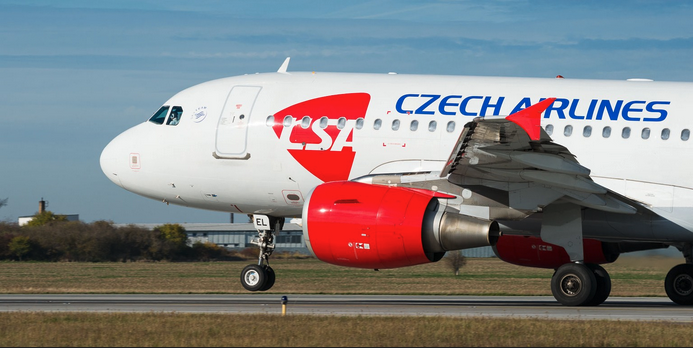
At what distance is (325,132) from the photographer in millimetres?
19234

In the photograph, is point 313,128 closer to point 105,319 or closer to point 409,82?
point 409,82

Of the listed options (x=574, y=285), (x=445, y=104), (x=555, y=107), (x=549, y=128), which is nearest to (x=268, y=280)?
(x=445, y=104)

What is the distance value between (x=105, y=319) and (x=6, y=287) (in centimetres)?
1523

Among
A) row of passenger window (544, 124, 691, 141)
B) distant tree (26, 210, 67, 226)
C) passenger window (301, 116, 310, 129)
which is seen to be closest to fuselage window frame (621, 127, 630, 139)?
row of passenger window (544, 124, 691, 141)

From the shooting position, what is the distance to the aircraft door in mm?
19984

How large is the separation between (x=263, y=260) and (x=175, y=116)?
4001 mm

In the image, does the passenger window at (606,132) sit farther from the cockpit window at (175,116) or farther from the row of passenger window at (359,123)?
the cockpit window at (175,116)

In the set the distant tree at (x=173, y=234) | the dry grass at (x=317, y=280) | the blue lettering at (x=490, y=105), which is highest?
the blue lettering at (x=490, y=105)

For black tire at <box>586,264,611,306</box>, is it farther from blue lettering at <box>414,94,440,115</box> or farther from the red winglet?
blue lettering at <box>414,94,440,115</box>

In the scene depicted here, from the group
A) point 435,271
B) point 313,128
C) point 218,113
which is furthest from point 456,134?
point 435,271

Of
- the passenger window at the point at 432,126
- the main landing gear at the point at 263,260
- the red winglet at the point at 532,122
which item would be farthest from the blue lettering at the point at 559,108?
the main landing gear at the point at 263,260

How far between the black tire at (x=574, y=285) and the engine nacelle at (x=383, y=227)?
1542mm

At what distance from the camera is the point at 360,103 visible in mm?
19328

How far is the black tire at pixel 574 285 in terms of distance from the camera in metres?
16.8
